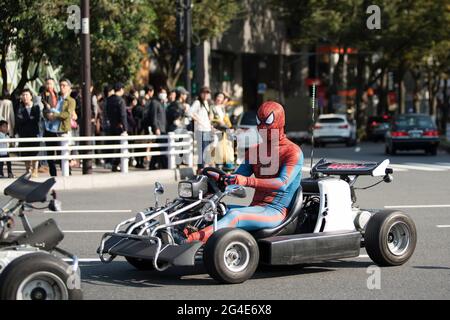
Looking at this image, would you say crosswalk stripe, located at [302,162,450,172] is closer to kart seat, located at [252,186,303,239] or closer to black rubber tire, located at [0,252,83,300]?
kart seat, located at [252,186,303,239]

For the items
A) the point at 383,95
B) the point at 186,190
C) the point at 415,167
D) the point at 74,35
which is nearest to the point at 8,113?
the point at 74,35

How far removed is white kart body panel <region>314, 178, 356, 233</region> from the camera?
9734 mm

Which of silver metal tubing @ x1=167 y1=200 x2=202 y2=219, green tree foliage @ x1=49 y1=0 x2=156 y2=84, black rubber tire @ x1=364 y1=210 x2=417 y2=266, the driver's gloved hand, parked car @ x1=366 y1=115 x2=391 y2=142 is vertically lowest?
parked car @ x1=366 y1=115 x2=391 y2=142

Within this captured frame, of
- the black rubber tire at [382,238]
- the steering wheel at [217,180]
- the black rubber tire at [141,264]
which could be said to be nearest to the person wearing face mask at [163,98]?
the black rubber tire at [141,264]

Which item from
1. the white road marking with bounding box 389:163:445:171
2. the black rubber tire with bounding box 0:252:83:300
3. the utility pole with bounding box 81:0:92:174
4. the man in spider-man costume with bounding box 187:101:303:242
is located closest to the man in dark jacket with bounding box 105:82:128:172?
the utility pole with bounding box 81:0:92:174

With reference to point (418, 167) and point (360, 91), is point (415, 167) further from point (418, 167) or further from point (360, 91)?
point (360, 91)

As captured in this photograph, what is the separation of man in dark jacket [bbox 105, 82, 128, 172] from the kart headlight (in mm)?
11879

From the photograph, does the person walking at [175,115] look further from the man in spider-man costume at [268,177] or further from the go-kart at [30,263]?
the go-kart at [30,263]

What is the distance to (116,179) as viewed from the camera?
2050 centimetres

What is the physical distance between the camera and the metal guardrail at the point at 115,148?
19.5m

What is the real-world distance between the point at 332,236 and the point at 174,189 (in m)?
10.3

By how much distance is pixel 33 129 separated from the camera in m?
20.8

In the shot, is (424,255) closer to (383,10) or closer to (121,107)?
(121,107)

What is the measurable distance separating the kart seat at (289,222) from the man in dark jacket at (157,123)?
1266 centimetres
